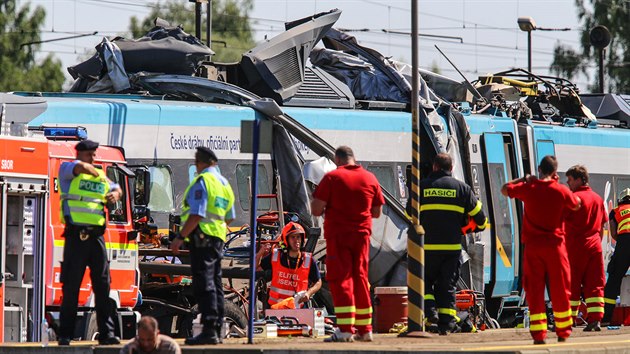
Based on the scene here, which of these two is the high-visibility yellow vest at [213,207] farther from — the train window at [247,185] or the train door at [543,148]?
the train door at [543,148]

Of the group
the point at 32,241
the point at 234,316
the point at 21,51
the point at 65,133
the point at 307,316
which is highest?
the point at 21,51

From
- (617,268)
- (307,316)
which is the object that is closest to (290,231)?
(307,316)

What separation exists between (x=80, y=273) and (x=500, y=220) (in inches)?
447

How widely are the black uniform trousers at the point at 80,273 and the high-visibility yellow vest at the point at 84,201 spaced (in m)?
0.09

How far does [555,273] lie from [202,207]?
3698mm

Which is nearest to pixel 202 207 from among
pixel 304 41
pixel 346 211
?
pixel 346 211

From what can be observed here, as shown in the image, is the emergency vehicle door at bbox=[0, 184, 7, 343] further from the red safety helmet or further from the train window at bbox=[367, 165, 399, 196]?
the train window at bbox=[367, 165, 399, 196]

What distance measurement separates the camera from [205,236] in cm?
1593

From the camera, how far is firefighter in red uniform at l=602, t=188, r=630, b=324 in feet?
73.3

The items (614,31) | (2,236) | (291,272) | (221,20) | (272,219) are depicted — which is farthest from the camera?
(221,20)

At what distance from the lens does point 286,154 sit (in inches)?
902

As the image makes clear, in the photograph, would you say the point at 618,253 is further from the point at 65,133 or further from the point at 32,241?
the point at 32,241

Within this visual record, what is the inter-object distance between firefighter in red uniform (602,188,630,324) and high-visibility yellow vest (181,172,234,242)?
26.2 feet

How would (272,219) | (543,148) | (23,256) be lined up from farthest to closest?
(543,148), (272,219), (23,256)
